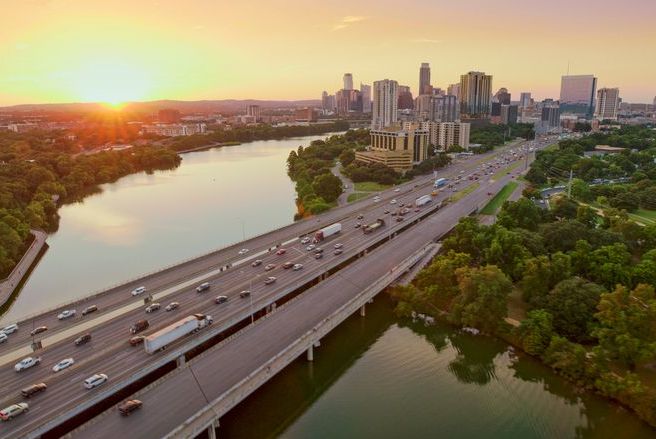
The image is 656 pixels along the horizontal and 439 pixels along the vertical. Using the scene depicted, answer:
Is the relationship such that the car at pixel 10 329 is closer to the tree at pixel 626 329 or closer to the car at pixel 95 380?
the car at pixel 95 380

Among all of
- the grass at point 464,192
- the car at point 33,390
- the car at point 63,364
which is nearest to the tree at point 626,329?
the car at point 63,364

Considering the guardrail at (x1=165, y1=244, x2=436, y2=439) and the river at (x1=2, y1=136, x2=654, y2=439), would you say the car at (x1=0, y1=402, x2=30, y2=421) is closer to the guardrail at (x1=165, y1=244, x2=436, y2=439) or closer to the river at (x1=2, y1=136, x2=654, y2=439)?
the guardrail at (x1=165, y1=244, x2=436, y2=439)

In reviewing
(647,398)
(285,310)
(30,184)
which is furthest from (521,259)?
(30,184)

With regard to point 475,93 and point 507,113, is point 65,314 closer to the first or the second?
point 475,93

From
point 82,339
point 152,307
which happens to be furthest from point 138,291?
point 82,339

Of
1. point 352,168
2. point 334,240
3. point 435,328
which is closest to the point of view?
point 435,328

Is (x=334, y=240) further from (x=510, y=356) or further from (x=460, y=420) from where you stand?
(x=460, y=420)
